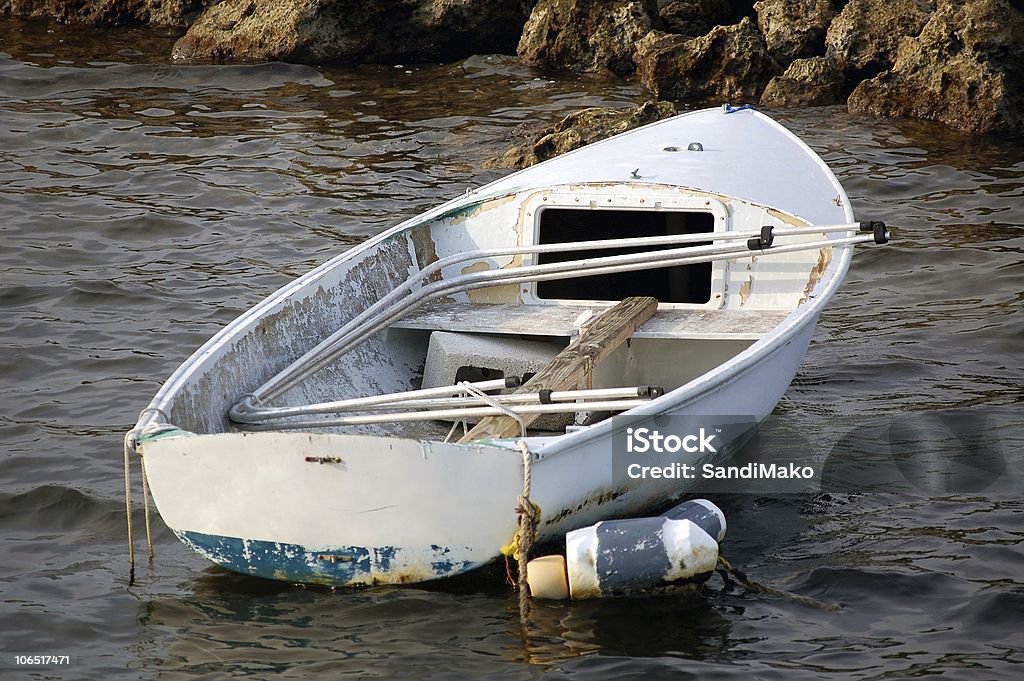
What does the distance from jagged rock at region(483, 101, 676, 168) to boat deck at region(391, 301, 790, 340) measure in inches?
162

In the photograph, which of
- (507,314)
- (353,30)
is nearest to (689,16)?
(353,30)

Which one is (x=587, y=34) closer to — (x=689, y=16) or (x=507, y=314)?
(x=689, y=16)

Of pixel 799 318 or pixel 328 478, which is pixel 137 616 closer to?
pixel 328 478

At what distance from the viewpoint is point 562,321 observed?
661 centimetres

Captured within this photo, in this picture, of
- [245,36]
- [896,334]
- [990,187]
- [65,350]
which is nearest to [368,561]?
[65,350]

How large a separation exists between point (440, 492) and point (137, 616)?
1.49 meters

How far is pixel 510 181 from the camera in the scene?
7.57 metres

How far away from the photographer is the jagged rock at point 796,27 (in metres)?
13.4

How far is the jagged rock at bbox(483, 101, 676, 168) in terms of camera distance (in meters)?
10.8

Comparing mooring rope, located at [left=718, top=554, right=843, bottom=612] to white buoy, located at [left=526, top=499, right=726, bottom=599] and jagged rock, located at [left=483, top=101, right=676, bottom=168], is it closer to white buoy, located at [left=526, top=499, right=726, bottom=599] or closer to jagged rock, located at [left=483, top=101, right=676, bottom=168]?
white buoy, located at [left=526, top=499, right=726, bottom=599]

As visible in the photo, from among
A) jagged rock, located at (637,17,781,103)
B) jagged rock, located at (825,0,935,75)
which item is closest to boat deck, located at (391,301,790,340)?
jagged rock, located at (637,17,781,103)

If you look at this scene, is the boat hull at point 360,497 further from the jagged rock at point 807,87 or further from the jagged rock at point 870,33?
the jagged rock at point 870,33

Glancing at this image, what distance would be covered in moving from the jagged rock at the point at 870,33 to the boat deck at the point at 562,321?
724 cm

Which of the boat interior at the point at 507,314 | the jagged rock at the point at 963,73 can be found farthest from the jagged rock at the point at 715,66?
the boat interior at the point at 507,314
